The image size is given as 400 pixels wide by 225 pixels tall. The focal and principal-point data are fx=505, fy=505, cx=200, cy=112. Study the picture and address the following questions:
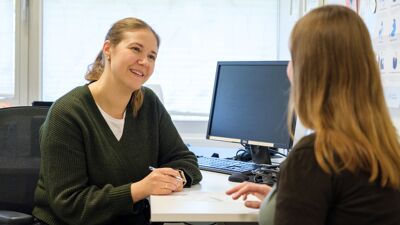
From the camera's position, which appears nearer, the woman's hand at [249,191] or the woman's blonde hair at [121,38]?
the woman's hand at [249,191]

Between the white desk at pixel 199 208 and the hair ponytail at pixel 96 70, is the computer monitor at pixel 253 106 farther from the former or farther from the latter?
the hair ponytail at pixel 96 70

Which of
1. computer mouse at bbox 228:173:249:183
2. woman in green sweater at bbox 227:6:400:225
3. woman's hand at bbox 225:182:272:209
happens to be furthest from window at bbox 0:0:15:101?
woman in green sweater at bbox 227:6:400:225

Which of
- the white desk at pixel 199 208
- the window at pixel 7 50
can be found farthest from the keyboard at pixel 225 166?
the window at pixel 7 50

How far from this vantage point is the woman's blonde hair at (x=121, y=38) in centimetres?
177

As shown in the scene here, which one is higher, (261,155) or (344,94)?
(344,94)

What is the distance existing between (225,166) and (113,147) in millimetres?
541

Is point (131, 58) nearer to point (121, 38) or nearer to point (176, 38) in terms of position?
point (121, 38)

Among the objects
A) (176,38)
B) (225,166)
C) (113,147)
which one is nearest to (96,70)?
(113,147)

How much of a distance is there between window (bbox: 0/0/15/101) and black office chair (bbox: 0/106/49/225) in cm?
116

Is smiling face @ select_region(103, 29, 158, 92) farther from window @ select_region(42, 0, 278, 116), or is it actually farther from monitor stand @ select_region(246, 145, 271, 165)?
window @ select_region(42, 0, 278, 116)

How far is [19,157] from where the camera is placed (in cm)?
190

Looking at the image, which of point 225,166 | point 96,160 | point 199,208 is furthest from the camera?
point 225,166

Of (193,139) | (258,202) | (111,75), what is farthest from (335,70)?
(193,139)

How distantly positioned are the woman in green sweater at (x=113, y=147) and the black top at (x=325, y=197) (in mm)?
604
